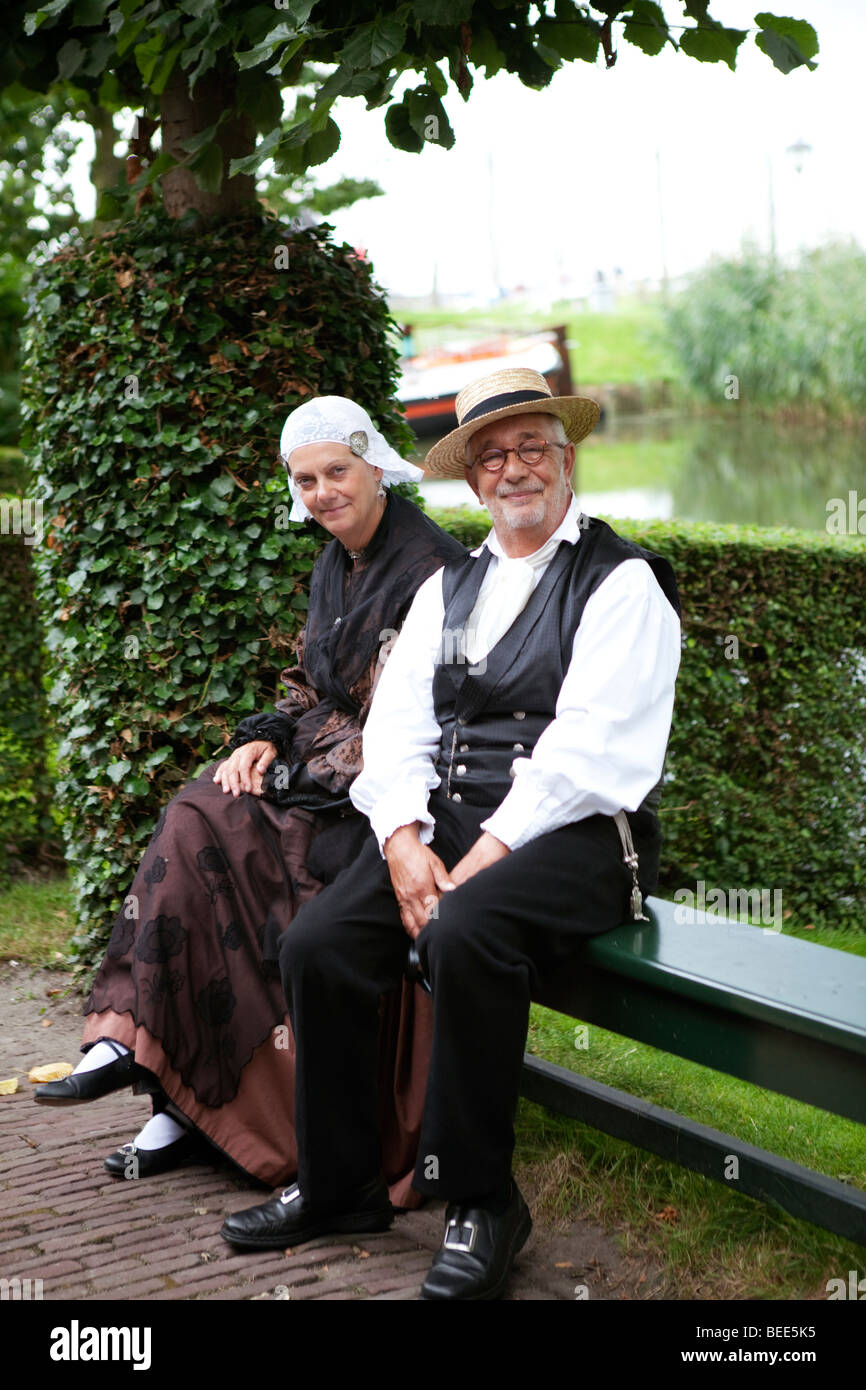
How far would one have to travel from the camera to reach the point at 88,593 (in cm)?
445

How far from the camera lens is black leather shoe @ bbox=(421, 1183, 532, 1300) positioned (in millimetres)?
2590

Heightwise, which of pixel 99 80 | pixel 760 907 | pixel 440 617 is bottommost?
pixel 760 907

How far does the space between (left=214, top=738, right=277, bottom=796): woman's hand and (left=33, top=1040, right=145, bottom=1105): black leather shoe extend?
2.40 ft

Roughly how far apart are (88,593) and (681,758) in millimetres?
2553

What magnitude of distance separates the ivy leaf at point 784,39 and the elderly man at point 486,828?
3.51ft

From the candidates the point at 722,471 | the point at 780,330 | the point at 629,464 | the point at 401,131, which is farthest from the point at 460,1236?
the point at 629,464

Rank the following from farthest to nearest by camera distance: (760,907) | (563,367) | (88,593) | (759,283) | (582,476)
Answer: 1. (582,476)
2. (759,283)
3. (563,367)
4. (760,907)
5. (88,593)

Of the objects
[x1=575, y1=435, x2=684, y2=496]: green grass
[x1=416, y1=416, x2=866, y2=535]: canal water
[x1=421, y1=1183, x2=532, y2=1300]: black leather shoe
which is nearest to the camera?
[x1=421, y1=1183, x2=532, y2=1300]: black leather shoe

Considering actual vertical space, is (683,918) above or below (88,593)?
below

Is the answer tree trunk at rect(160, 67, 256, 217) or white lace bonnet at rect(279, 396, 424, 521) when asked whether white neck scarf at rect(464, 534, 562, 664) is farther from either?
tree trunk at rect(160, 67, 256, 217)

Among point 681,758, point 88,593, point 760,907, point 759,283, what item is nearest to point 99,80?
point 88,593
